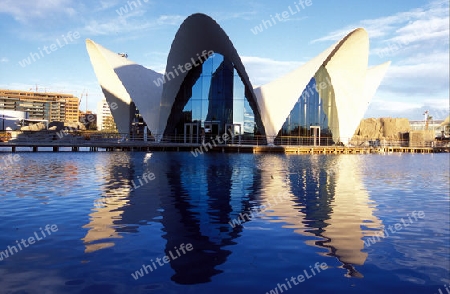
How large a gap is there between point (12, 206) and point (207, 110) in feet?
108

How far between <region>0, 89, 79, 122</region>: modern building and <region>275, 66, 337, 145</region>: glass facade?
13908 centimetres

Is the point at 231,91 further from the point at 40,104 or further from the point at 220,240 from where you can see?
the point at 40,104

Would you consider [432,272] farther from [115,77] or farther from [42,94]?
[42,94]

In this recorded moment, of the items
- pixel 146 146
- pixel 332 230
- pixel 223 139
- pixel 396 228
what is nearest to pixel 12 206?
pixel 332 230

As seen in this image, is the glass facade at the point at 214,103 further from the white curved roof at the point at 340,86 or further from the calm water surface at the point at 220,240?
the calm water surface at the point at 220,240

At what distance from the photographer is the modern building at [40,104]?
168125 mm

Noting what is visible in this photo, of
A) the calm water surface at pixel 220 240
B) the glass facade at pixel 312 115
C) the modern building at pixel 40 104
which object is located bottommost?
the calm water surface at pixel 220 240

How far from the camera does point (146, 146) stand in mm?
38375

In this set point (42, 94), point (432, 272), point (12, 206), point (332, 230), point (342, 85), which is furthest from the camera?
point (42, 94)

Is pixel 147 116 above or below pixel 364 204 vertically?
above

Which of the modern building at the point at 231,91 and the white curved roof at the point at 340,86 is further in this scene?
the white curved roof at the point at 340,86

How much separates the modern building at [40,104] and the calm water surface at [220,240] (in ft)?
538

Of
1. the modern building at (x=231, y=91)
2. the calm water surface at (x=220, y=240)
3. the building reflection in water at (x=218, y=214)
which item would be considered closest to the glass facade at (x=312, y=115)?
the modern building at (x=231, y=91)

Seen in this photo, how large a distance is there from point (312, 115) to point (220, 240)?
39.1 m
